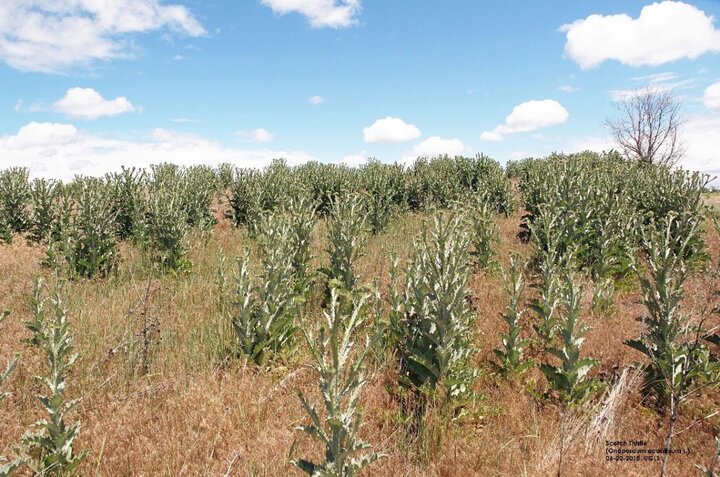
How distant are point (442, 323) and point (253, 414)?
231cm

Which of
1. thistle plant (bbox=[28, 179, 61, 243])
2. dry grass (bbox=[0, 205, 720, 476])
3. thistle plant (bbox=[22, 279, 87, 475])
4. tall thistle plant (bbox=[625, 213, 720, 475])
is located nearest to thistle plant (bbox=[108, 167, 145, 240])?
thistle plant (bbox=[28, 179, 61, 243])

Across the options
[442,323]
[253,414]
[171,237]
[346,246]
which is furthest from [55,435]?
[171,237]

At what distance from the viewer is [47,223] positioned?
1350 cm

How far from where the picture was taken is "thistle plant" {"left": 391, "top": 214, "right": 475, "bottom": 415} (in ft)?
15.5

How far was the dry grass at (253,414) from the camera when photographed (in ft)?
12.8

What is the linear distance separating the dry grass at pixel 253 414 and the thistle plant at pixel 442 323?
0.39 meters

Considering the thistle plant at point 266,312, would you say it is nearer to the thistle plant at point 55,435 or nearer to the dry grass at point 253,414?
the dry grass at point 253,414

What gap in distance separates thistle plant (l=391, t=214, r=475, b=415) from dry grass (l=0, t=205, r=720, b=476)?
39 cm

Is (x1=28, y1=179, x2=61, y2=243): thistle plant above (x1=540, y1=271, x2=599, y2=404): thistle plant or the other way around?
above

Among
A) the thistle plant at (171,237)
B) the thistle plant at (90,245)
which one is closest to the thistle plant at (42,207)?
the thistle plant at (90,245)

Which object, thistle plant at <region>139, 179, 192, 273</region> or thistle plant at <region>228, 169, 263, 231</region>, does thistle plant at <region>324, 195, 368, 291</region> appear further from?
thistle plant at <region>228, 169, 263, 231</region>

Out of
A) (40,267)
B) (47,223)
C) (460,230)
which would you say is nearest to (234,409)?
(460,230)

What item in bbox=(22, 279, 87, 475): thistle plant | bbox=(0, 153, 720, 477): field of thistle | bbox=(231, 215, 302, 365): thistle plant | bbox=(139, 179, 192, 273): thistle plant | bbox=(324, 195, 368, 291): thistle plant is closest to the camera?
bbox=(22, 279, 87, 475): thistle plant

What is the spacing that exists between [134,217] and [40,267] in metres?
3.24
